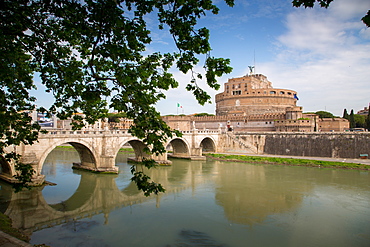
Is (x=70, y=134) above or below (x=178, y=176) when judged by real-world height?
above

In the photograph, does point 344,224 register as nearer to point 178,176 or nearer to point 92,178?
point 178,176

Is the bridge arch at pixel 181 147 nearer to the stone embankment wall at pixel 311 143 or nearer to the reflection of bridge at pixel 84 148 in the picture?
the reflection of bridge at pixel 84 148

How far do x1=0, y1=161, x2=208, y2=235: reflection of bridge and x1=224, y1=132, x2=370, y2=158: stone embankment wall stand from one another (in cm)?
1715

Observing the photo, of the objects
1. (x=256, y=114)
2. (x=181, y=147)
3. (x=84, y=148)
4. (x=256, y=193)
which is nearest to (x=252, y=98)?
(x=256, y=114)

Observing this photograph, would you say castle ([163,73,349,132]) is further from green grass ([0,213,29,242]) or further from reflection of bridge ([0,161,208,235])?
green grass ([0,213,29,242])

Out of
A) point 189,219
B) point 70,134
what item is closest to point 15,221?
point 189,219

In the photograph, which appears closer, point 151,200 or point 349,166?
point 151,200

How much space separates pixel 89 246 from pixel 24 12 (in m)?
7.17

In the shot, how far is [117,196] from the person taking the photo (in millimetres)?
15836

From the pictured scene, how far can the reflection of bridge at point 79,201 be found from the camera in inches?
457

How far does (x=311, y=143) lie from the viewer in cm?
3189

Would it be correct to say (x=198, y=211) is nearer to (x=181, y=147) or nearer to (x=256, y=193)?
(x=256, y=193)

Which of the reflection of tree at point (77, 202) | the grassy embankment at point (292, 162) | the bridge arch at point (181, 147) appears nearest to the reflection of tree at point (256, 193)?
the reflection of tree at point (77, 202)

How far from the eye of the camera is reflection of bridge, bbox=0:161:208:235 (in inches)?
457
